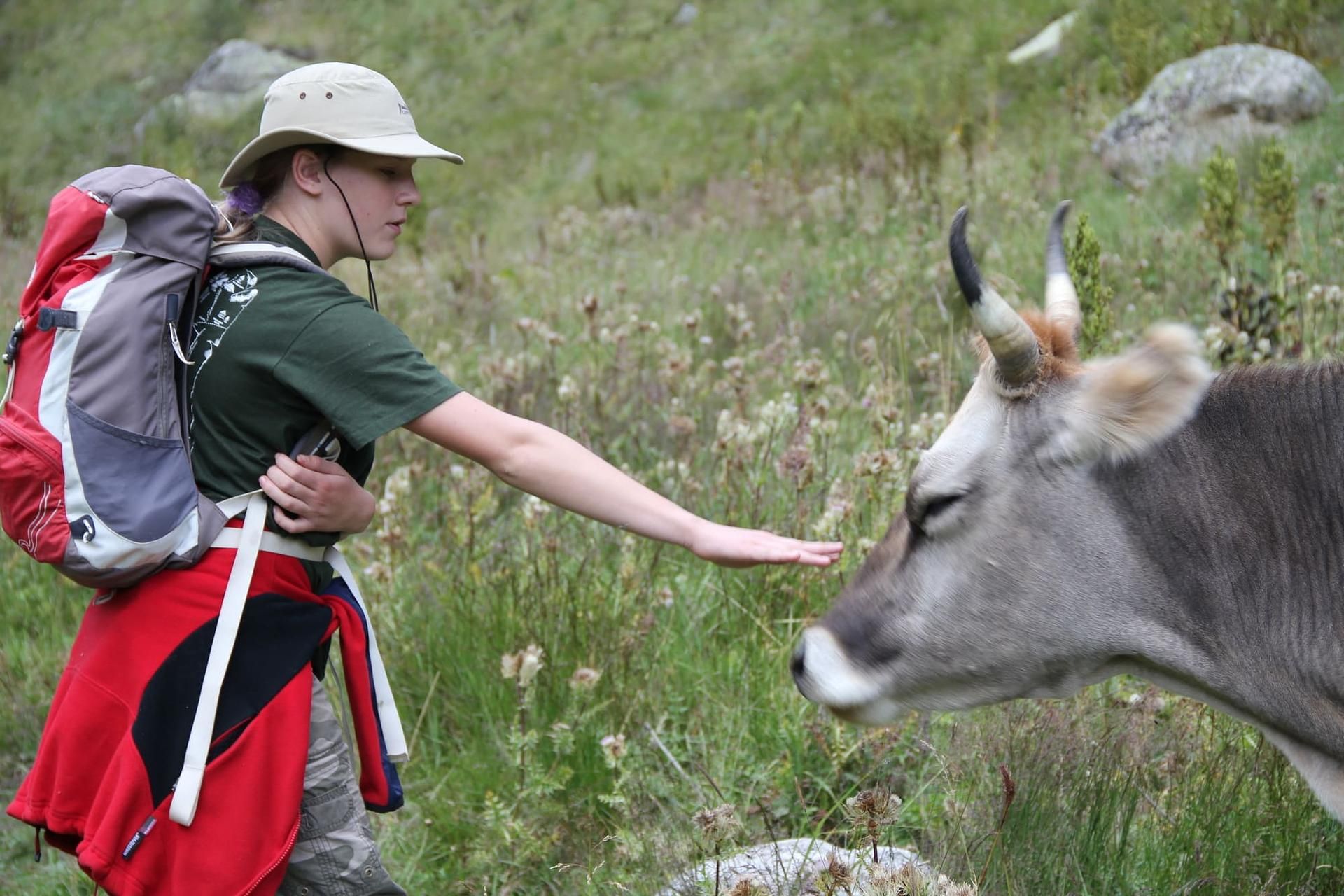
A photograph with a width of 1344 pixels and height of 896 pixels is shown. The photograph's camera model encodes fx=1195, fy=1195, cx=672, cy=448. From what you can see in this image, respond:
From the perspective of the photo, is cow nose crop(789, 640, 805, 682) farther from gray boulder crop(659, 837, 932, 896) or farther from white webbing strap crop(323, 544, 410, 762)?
white webbing strap crop(323, 544, 410, 762)

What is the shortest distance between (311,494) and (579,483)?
1.93ft

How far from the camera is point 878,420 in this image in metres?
4.78

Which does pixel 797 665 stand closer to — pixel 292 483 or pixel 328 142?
pixel 292 483

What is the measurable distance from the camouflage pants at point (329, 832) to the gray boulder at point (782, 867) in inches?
29.5

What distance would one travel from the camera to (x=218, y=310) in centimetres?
257

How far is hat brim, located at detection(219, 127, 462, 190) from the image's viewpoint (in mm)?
2666

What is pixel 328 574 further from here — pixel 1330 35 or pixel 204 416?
pixel 1330 35

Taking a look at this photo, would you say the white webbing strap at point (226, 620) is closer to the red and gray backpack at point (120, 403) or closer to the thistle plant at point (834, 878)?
the red and gray backpack at point (120, 403)

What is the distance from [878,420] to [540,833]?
2.06 metres

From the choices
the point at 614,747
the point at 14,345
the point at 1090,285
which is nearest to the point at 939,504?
the point at 614,747

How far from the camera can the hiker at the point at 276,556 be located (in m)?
2.50

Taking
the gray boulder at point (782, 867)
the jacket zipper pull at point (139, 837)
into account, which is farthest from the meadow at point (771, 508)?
the jacket zipper pull at point (139, 837)

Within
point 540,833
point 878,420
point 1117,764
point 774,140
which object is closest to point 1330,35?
point 774,140

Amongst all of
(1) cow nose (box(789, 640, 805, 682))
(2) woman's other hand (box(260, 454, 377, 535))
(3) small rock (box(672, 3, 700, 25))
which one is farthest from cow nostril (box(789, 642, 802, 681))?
(3) small rock (box(672, 3, 700, 25))
